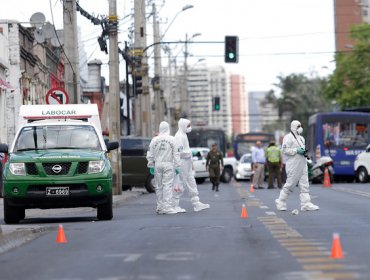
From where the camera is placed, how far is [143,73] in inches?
2229

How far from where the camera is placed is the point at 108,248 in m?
14.4

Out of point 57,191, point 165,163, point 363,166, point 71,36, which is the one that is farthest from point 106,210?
point 363,166

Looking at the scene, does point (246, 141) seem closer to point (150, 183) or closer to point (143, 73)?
point (143, 73)

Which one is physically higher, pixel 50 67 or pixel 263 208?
pixel 50 67

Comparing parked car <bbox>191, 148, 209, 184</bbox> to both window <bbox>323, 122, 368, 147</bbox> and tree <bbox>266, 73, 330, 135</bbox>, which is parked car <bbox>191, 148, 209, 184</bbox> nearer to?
window <bbox>323, 122, 368, 147</bbox>

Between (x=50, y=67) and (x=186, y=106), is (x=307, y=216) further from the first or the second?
(x=186, y=106)

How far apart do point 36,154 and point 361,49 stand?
79403 mm

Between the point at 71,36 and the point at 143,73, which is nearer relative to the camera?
the point at 71,36

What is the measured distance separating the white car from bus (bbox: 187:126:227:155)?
2596 centimetres

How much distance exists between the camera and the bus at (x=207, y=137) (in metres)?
75.0

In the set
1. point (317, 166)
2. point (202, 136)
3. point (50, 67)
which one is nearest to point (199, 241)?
point (317, 166)

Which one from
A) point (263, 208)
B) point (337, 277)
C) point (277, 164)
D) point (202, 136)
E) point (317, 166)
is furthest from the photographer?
point (202, 136)

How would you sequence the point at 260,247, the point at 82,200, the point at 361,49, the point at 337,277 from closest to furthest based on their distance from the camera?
the point at 337,277 < the point at 260,247 < the point at 82,200 < the point at 361,49

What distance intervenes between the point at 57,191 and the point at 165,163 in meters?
3.61
